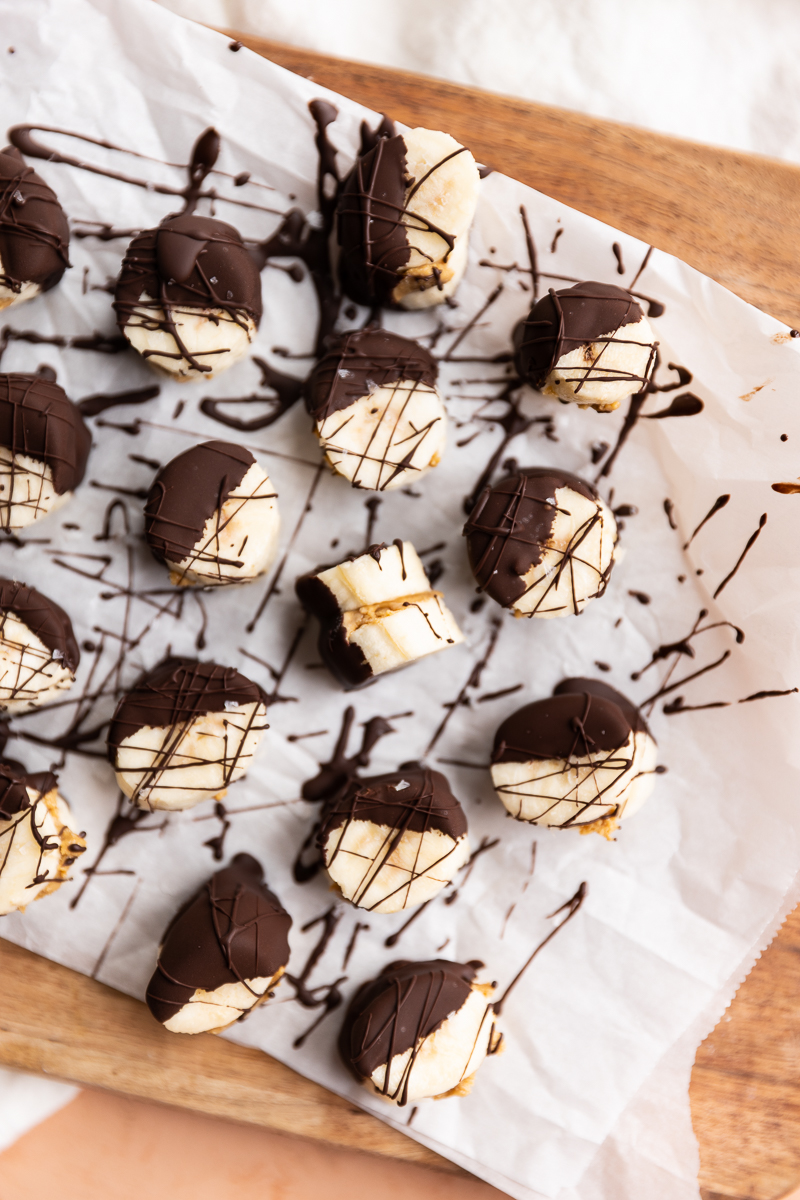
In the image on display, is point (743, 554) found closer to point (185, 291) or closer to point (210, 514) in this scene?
point (210, 514)

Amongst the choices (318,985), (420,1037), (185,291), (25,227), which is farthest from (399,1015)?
(25,227)

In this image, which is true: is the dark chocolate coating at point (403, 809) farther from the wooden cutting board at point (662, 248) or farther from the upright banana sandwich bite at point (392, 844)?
the wooden cutting board at point (662, 248)

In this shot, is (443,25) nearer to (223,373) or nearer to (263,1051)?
(223,373)

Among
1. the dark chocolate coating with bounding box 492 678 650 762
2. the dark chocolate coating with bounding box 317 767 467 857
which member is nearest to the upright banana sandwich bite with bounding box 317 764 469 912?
the dark chocolate coating with bounding box 317 767 467 857

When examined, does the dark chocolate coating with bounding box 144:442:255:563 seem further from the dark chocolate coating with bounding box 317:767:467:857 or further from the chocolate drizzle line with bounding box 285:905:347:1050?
the chocolate drizzle line with bounding box 285:905:347:1050

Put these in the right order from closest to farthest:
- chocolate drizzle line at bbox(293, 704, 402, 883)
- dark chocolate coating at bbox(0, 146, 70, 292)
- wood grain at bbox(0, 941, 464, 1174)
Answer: dark chocolate coating at bbox(0, 146, 70, 292)
wood grain at bbox(0, 941, 464, 1174)
chocolate drizzle line at bbox(293, 704, 402, 883)

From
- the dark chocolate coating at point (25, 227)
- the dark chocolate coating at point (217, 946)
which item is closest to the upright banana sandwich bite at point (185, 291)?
the dark chocolate coating at point (25, 227)
